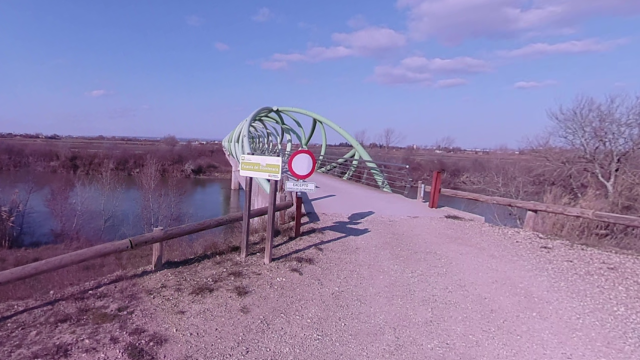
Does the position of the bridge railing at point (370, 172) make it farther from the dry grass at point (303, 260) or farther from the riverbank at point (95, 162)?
the riverbank at point (95, 162)

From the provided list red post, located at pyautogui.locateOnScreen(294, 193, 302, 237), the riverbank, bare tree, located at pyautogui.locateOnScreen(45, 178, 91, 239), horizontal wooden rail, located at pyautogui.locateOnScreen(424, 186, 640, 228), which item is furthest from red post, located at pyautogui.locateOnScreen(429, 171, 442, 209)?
the riverbank

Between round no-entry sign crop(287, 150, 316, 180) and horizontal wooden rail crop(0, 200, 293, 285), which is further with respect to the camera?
round no-entry sign crop(287, 150, 316, 180)

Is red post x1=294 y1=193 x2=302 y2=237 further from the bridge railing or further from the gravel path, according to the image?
the bridge railing

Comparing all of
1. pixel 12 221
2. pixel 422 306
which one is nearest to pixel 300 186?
pixel 422 306

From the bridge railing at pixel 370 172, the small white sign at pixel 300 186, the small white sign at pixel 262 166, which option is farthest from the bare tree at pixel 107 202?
the small white sign at pixel 300 186

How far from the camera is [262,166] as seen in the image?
17.5 ft

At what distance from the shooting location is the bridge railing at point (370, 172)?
41.3 feet

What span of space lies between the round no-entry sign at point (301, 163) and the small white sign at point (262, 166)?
24 centimetres

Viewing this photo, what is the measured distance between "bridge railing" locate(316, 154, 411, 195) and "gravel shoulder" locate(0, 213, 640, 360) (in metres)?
6.40

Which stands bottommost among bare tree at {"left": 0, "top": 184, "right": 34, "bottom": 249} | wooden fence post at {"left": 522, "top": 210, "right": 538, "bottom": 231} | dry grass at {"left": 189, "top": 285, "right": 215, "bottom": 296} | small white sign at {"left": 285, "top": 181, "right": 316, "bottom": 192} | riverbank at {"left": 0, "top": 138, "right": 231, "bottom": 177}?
bare tree at {"left": 0, "top": 184, "right": 34, "bottom": 249}

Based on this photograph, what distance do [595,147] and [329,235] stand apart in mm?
13584

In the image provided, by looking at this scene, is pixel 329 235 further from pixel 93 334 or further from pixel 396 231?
pixel 93 334

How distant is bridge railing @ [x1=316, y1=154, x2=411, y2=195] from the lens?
12.6m

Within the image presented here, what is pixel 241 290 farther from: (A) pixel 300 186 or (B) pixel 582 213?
(B) pixel 582 213
